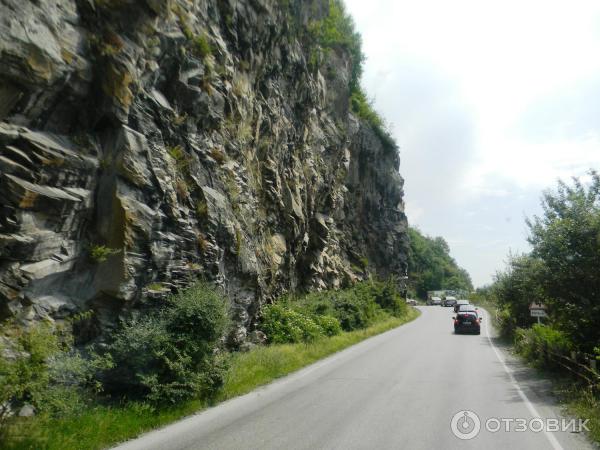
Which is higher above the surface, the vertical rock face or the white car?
the white car

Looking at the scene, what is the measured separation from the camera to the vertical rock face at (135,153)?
26.2 feet

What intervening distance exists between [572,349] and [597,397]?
302 cm

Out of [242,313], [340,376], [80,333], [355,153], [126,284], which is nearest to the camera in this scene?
[80,333]

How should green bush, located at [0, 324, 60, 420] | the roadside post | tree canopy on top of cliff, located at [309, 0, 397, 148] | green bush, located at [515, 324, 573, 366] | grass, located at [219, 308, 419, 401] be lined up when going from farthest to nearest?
tree canopy on top of cliff, located at [309, 0, 397, 148]
the roadside post
green bush, located at [515, 324, 573, 366]
grass, located at [219, 308, 419, 401]
green bush, located at [0, 324, 60, 420]

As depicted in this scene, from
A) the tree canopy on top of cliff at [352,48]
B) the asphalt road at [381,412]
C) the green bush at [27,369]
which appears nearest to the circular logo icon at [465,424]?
the asphalt road at [381,412]

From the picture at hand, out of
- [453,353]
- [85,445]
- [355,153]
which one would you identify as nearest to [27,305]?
[85,445]

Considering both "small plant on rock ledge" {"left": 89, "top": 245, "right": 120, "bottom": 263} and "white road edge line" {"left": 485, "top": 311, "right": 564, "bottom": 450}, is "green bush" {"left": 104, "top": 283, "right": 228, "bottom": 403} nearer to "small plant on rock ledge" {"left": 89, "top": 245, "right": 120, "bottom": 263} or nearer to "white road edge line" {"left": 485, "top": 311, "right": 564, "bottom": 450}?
"small plant on rock ledge" {"left": 89, "top": 245, "right": 120, "bottom": 263}

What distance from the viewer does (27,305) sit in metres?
7.67

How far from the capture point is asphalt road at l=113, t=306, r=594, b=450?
6.65 meters

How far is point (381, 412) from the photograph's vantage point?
8.36 metres

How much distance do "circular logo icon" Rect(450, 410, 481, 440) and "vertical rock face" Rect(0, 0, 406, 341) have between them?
6.81 meters

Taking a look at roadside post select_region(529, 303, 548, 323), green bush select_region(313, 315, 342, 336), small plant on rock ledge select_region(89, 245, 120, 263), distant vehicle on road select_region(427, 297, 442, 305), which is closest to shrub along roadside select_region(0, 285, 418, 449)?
small plant on rock ledge select_region(89, 245, 120, 263)

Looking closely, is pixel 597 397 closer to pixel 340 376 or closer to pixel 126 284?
pixel 340 376

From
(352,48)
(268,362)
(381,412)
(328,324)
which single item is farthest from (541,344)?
(352,48)
